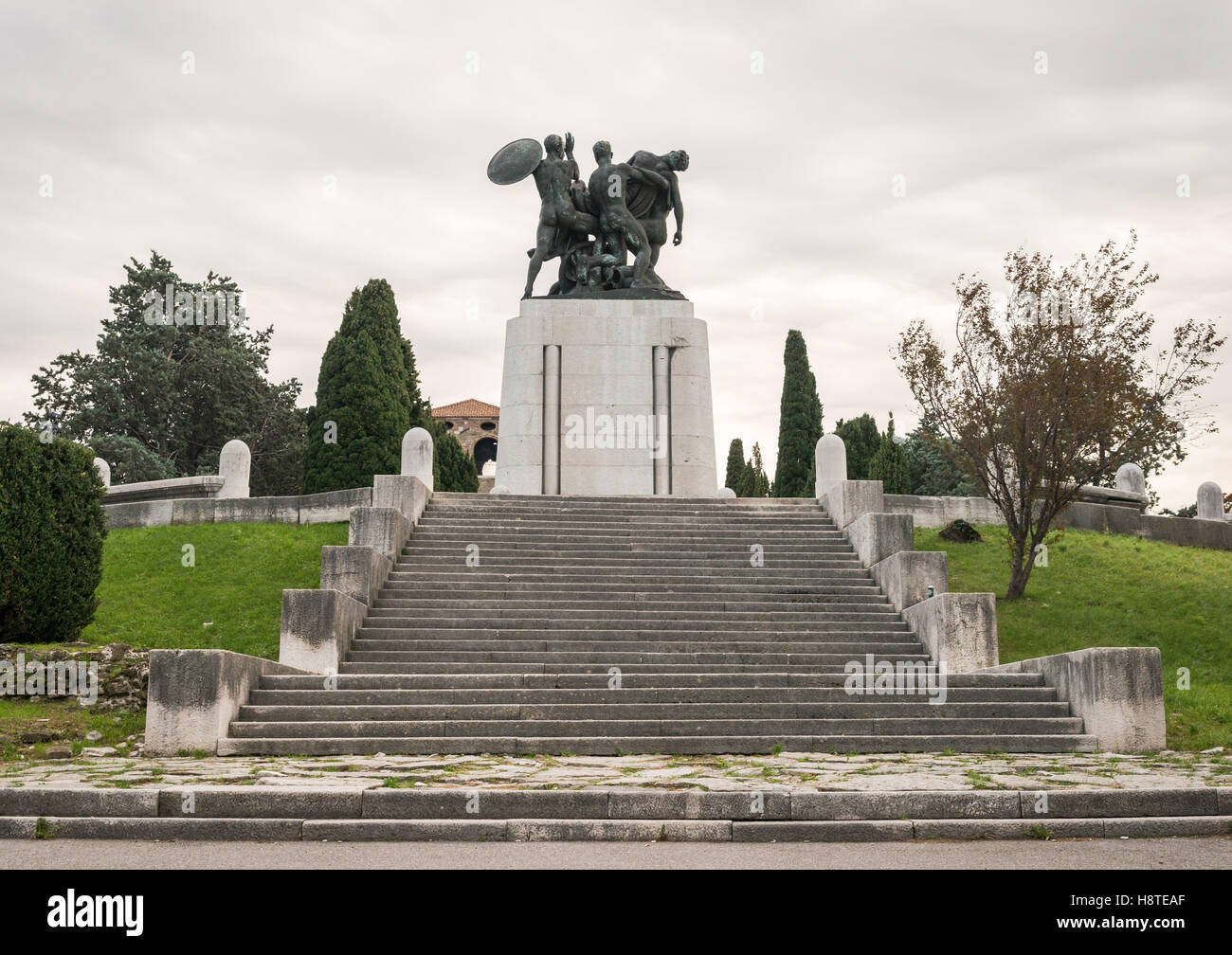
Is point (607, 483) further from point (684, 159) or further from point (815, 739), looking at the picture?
point (815, 739)

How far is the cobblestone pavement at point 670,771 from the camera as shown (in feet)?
26.2

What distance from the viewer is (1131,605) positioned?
17.2 metres

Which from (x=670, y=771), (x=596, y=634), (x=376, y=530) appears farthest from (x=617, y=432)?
(x=670, y=771)

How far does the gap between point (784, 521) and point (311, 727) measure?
9.03m

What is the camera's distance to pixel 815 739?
1060 cm

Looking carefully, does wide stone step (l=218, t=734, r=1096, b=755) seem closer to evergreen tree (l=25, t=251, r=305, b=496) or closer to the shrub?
the shrub

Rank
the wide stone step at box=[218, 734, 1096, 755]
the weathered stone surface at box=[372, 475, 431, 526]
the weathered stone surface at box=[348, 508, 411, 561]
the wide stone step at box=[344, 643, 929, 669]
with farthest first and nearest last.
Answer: the weathered stone surface at box=[372, 475, 431, 526] < the weathered stone surface at box=[348, 508, 411, 561] < the wide stone step at box=[344, 643, 929, 669] < the wide stone step at box=[218, 734, 1096, 755]

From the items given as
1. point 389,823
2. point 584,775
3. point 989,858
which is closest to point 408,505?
point 584,775

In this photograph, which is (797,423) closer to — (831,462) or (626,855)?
(831,462)

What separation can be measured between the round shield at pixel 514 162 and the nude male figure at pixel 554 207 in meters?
0.36

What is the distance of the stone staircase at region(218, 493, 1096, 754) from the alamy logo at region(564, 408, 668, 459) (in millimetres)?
3878

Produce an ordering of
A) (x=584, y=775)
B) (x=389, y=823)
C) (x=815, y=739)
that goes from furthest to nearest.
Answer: (x=815, y=739), (x=584, y=775), (x=389, y=823)

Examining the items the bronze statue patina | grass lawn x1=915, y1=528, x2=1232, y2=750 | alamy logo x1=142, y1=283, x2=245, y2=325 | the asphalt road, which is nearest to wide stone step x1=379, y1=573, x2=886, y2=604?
grass lawn x1=915, y1=528, x2=1232, y2=750

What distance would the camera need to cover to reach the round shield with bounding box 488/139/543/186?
893 inches
